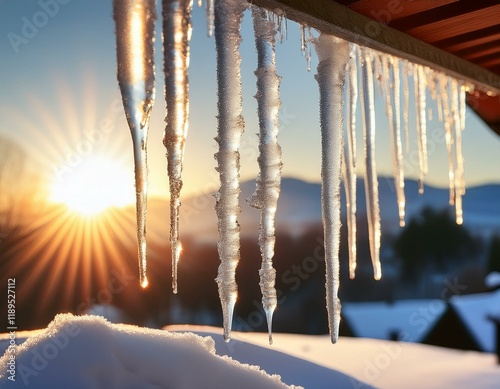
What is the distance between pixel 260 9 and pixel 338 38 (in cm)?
57

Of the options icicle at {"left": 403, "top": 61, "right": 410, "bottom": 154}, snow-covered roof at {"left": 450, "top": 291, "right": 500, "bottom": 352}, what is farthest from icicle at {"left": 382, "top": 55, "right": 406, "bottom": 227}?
snow-covered roof at {"left": 450, "top": 291, "right": 500, "bottom": 352}

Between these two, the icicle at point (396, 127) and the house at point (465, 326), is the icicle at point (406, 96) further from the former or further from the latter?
the house at point (465, 326)

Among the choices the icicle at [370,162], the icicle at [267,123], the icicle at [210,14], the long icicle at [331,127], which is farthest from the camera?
the icicle at [370,162]

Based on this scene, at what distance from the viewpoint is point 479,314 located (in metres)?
13.6

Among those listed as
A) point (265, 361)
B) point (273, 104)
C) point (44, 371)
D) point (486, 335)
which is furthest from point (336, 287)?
point (486, 335)

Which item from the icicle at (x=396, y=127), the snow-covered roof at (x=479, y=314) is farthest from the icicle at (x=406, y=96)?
the snow-covered roof at (x=479, y=314)

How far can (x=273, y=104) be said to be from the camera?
2326 mm

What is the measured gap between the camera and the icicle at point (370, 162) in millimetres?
3137

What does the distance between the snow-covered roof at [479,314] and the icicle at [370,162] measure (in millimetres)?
9932

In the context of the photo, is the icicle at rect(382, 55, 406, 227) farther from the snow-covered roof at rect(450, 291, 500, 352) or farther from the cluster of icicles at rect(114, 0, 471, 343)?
the snow-covered roof at rect(450, 291, 500, 352)

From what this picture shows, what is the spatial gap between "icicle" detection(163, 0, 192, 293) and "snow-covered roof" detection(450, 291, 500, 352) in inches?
456

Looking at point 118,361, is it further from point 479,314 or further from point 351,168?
point 479,314

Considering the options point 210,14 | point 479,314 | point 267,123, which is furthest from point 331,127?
point 479,314

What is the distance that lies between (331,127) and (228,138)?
688mm
